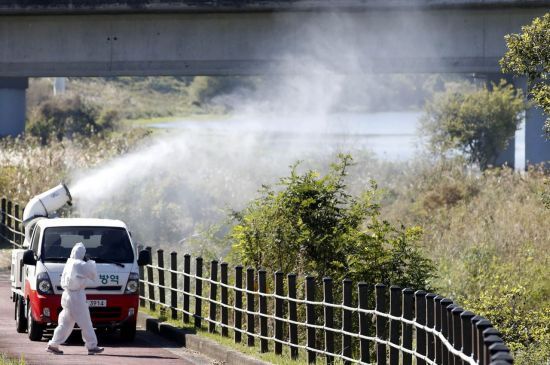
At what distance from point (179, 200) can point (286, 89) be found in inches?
396

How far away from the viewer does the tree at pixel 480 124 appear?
47.1 meters

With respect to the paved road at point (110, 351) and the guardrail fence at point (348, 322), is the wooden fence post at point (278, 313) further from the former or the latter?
the paved road at point (110, 351)

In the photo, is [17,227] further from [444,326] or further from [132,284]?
[444,326]

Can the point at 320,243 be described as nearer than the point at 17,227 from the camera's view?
Yes

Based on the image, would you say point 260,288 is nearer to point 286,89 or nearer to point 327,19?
point 327,19

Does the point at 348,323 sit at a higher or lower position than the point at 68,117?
lower

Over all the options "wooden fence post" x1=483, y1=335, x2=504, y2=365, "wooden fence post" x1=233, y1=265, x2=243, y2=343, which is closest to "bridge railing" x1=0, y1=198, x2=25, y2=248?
"wooden fence post" x1=233, y1=265, x2=243, y2=343

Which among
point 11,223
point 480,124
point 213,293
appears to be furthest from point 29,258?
point 480,124

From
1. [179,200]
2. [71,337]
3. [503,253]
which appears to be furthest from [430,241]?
[71,337]

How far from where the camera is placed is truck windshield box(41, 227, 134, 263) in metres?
19.2

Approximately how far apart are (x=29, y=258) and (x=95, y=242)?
1425 millimetres

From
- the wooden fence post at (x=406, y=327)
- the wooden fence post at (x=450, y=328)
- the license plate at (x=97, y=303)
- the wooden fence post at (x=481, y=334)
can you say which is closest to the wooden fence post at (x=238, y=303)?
the license plate at (x=97, y=303)

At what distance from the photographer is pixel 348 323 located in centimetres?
1562

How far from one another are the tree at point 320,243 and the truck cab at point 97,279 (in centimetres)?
224
